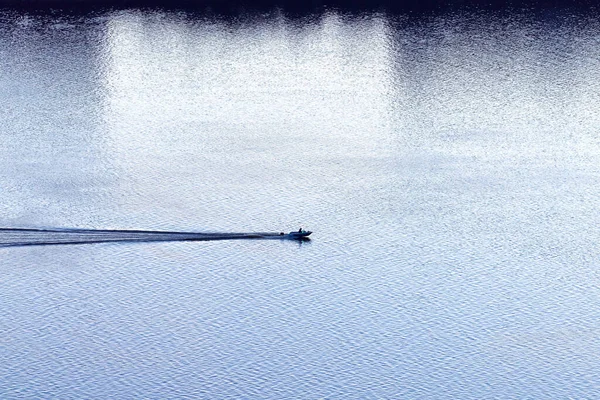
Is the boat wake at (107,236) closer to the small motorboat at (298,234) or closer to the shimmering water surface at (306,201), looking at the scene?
the small motorboat at (298,234)

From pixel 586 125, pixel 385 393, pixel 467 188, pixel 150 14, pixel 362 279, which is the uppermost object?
pixel 150 14

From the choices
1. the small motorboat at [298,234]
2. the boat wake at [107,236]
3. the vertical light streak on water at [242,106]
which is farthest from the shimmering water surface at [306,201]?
the small motorboat at [298,234]

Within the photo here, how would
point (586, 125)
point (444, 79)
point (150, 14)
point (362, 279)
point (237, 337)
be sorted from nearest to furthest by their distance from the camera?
1. point (237, 337)
2. point (362, 279)
3. point (586, 125)
4. point (444, 79)
5. point (150, 14)

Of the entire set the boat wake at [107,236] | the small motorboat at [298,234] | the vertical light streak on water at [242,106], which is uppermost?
the vertical light streak on water at [242,106]

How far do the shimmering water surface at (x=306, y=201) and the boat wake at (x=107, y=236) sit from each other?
0.61 m

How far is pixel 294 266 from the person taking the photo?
62.8m

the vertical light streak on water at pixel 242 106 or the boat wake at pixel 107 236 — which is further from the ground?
the vertical light streak on water at pixel 242 106

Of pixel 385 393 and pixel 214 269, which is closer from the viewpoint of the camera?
pixel 385 393

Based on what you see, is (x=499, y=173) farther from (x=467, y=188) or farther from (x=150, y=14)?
(x=150, y=14)

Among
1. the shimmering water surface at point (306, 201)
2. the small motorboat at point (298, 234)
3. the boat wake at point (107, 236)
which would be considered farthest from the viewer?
the small motorboat at point (298, 234)

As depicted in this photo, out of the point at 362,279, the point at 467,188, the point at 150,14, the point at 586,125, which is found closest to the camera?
the point at 362,279

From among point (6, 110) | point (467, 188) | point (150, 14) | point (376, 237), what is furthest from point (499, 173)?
point (150, 14)

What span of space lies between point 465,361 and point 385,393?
3.90m

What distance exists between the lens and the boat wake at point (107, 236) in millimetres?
64375
